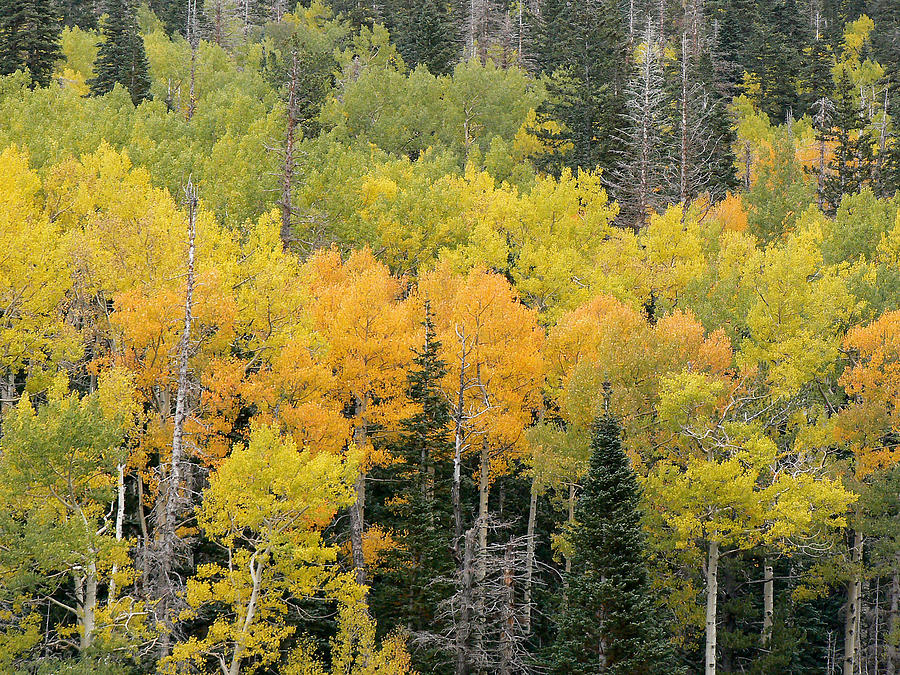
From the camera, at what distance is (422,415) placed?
36719 millimetres

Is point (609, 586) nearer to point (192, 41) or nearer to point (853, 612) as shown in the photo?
→ point (853, 612)

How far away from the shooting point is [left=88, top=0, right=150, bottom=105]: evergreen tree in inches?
2879

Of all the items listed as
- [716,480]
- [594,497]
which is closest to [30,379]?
[594,497]

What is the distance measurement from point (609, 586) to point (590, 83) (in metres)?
44.0

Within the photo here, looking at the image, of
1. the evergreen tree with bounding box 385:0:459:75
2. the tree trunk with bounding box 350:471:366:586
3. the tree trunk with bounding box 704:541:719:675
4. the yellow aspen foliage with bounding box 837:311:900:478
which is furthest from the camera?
the evergreen tree with bounding box 385:0:459:75

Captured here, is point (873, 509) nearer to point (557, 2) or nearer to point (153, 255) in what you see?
point (153, 255)

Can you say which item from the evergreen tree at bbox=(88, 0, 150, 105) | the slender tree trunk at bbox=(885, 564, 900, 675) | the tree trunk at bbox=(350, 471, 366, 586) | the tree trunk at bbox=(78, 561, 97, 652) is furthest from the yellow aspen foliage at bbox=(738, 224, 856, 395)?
the evergreen tree at bbox=(88, 0, 150, 105)

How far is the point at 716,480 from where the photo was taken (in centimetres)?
3114

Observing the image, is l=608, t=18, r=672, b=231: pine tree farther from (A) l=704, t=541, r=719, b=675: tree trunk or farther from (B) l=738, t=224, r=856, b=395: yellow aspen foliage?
(A) l=704, t=541, r=719, b=675: tree trunk

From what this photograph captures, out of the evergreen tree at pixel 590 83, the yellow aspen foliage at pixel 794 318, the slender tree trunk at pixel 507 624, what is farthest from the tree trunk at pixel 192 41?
the slender tree trunk at pixel 507 624

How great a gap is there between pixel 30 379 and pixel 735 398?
26549 mm

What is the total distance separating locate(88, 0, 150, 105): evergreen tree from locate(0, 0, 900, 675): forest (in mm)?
19331

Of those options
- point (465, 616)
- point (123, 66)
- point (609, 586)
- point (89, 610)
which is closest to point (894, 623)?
point (609, 586)

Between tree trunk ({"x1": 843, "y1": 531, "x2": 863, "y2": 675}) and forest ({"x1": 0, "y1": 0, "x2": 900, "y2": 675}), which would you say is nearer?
forest ({"x1": 0, "y1": 0, "x2": 900, "y2": 675})
